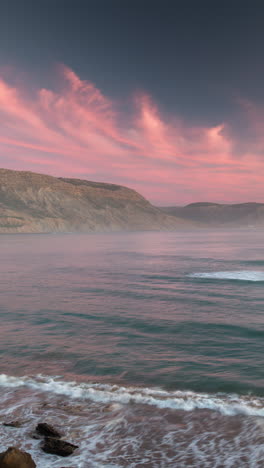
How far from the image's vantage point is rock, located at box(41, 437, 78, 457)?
6.05 metres

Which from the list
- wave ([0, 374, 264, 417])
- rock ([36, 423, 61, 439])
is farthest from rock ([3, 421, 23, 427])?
wave ([0, 374, 264, 417])

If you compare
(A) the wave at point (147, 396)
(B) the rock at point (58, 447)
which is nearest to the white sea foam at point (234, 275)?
(A) the wave at point (147, 396)

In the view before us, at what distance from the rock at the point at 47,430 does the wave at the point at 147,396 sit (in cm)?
167

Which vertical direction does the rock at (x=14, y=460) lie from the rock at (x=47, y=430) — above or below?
above

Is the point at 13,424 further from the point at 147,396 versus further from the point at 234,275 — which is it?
the point at 234,275

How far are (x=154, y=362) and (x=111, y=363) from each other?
4.16 feet

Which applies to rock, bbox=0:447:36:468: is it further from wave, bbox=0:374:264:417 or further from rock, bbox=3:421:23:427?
wave, bbox=0:374:264:417

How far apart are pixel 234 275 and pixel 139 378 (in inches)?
922

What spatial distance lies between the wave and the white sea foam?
862 inches

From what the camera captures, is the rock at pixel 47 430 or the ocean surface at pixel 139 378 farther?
the rock at pixel 47 430

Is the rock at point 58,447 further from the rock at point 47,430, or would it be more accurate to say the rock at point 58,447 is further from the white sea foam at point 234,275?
the white sea foam at point 234,275

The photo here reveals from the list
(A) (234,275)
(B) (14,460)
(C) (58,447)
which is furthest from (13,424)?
(A) (234,275)

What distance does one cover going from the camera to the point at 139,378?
9742 millimetres

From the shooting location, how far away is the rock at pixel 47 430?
656 centimetres
